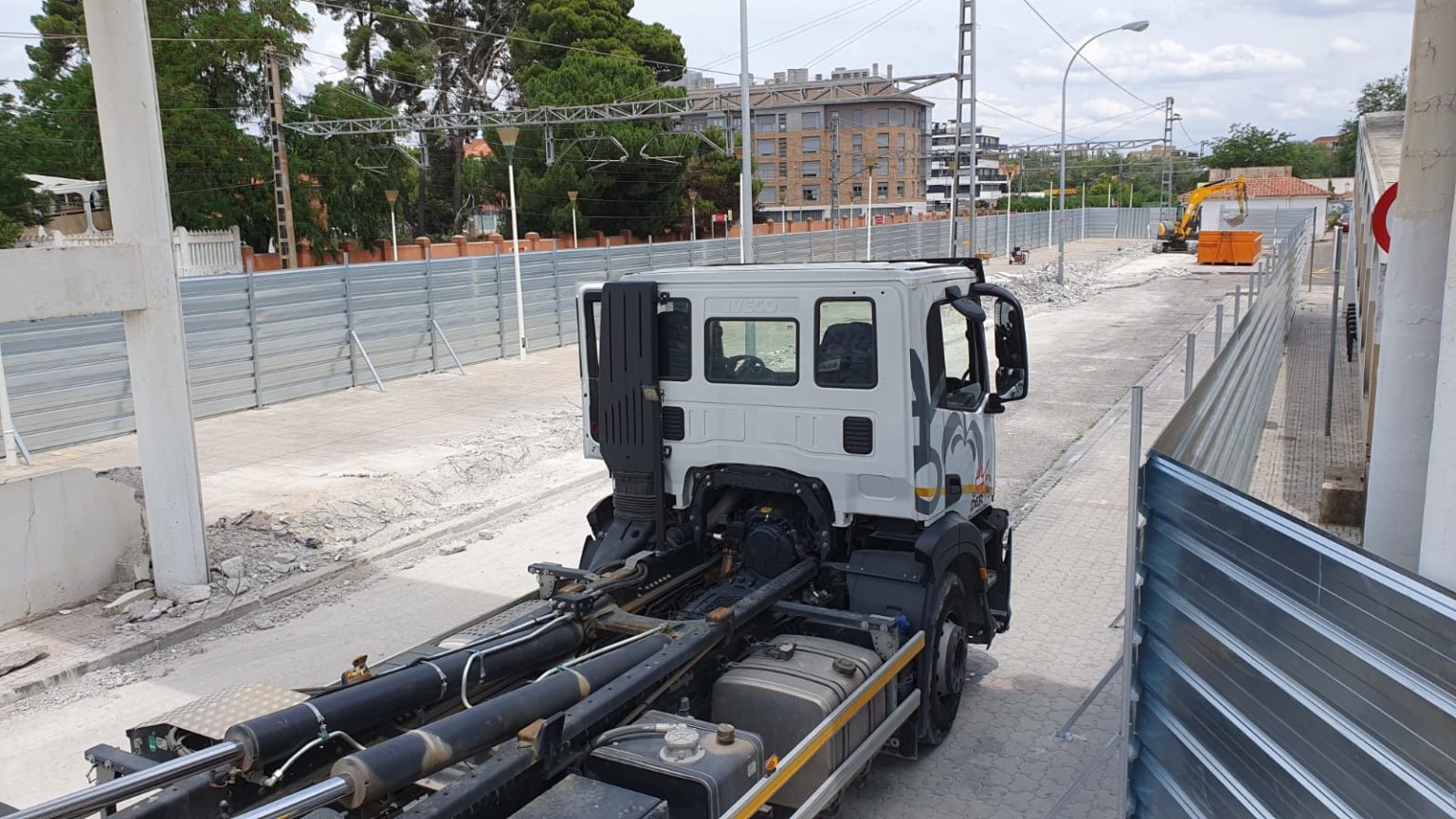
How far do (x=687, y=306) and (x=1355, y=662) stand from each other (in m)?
4.12

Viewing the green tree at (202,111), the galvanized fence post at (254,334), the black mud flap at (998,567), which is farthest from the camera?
the green tree at (202,111)

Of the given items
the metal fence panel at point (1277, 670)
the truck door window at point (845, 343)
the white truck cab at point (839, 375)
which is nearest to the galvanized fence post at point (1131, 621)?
the metal fence panel at point (1277, 670)

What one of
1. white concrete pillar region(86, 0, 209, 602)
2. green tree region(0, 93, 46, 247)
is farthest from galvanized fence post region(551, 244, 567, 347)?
green tree region(0, 93, 46, 247)

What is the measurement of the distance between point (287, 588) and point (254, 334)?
26.7ft

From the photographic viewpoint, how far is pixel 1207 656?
11.0 ft

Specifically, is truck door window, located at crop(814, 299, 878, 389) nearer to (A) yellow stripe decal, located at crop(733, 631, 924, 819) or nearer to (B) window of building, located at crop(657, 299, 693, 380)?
(B) window of building, located at crop(657, 299, 693, 380)

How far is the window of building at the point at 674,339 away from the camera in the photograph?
6164mm

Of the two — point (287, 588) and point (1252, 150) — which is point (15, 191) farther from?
point (1252, 150)

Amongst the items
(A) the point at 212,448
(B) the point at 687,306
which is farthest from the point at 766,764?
(A) the point at 212,448

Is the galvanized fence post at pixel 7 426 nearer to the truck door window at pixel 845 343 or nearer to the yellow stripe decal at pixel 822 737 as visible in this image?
the truck door window at pixel 845 343

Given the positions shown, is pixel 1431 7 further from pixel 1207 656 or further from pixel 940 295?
pixel 1207 656

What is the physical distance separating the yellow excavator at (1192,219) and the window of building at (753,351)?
45388 mm

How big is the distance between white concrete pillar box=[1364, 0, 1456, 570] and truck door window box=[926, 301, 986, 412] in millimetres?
2043

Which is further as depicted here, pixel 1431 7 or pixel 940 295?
pixel 940 295
